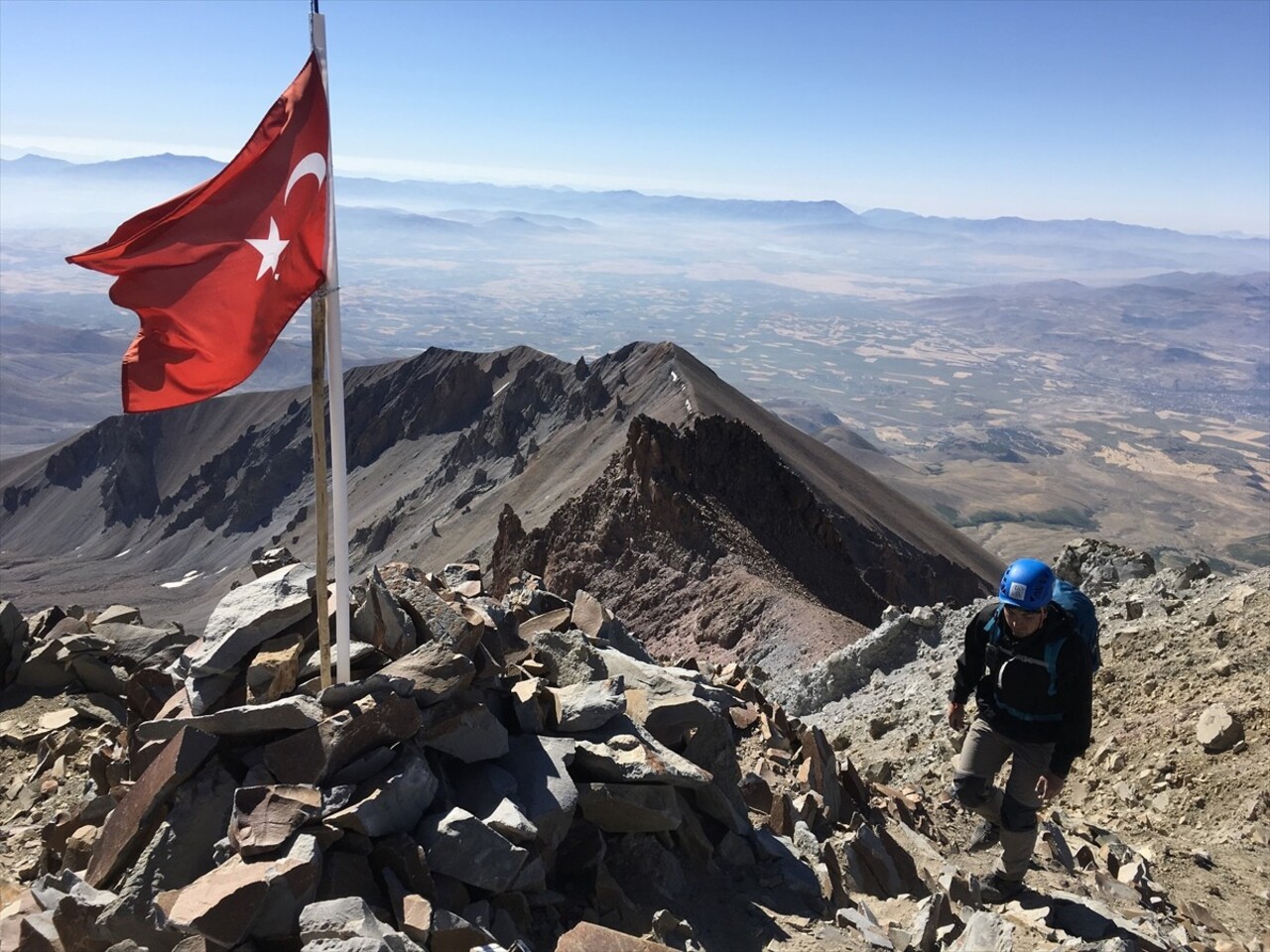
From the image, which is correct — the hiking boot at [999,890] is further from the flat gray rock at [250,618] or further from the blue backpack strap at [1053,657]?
the flat gray rock at [250,618]

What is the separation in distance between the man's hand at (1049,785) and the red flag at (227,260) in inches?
265

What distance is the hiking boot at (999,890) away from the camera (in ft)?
23.7

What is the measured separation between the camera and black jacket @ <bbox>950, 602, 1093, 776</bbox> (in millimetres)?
6730

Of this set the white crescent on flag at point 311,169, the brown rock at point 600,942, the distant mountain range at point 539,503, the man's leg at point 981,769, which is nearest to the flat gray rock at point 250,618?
the white crescent on flag at point 311,169

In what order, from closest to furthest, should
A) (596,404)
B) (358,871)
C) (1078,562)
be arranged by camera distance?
(358,871)
(1078,562)
(596,404)

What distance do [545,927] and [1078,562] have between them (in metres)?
16.4

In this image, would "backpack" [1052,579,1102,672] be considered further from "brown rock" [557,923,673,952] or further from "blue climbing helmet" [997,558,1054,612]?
"brown rock" [557,923,673,952]

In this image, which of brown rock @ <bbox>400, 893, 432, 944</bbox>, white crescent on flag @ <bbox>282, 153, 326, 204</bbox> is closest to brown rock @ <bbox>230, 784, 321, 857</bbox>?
brown rock @ <bbox>400, 893, 432, 944</bbox>

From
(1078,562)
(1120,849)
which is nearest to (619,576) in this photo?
(1078,562)

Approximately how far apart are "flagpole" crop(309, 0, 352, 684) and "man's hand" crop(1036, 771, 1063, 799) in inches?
216

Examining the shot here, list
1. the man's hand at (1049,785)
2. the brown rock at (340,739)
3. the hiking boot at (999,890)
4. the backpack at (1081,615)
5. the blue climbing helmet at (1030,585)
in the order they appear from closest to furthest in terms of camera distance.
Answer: the brown rock at (340,739) → the blue climbing helmet at (1030,585) → the backpack at (1081,615) → the man's hand at (1049,785) → the hiking boot at (999,890)

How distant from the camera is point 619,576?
3097cm

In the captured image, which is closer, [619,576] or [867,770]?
[867,770]

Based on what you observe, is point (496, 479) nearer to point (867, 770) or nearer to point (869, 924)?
point (867, 770)
